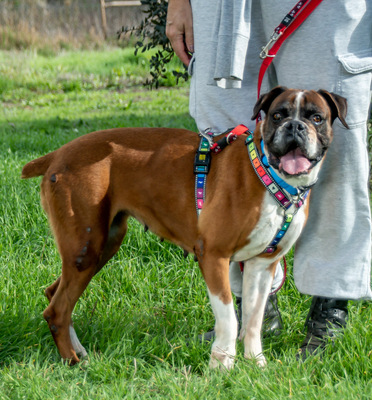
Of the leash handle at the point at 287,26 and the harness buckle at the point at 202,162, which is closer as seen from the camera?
the leash handle at the point at 287,26

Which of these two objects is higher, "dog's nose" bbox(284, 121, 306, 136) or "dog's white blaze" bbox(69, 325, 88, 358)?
"dog's nose" bbox(284, 121, 306, 136)

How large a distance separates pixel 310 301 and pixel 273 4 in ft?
5.42

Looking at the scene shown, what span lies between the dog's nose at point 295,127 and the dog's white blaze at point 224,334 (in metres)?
0.81

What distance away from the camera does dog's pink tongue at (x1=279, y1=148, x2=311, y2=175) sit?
8.44ft

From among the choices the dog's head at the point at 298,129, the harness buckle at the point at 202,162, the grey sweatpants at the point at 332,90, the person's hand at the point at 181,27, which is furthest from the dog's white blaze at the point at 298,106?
the person's hand at the point at 181,27

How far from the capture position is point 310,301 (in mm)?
3471

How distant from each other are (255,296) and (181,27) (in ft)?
4.73

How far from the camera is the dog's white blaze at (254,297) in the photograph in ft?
9.65

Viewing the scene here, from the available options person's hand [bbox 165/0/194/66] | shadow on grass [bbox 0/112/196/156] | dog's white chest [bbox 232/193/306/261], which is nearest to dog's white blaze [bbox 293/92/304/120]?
dog's white chest [bbox 232/193/306/261]

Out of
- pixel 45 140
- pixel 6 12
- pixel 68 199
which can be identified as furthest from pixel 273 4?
pixel 6 12

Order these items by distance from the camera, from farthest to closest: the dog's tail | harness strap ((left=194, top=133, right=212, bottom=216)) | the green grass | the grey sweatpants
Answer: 1. the dog's tail
2. harness strap ((left=194, top=133, right=212, bottom=216))
3. the grey sweatpants
4. the green grass

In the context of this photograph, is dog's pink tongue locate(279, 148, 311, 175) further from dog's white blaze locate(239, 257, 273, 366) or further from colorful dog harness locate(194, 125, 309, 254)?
dog's white blaze locate(239, 257, 273, 366)

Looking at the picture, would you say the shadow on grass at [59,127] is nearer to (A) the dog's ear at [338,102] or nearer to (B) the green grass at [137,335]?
(B) the green grass at [137,335]

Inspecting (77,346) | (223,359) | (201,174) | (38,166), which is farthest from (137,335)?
(38,166)
